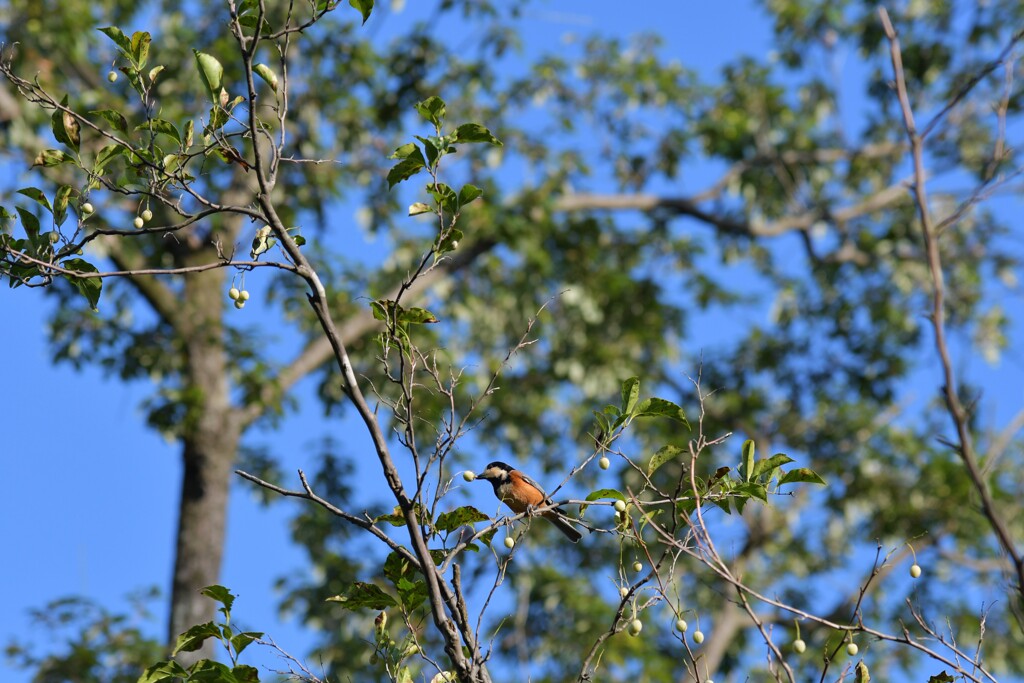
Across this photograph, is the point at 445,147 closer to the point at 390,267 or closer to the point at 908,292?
the point at 390,267

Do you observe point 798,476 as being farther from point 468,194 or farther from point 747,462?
point 468,194

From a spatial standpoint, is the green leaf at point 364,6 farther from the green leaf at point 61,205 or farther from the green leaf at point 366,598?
the green leaf at point 366,598

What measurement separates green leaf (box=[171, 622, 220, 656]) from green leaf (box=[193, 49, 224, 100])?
1.02 metres

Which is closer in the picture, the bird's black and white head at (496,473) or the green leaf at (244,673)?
the green leaf at (244,673)

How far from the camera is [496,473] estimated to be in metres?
3.71

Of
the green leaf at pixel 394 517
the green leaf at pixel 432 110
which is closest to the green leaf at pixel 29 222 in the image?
the green leaf at pixel 394 517

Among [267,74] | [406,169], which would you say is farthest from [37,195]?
[406,169]

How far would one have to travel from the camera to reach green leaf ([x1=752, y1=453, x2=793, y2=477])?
2.40 metres

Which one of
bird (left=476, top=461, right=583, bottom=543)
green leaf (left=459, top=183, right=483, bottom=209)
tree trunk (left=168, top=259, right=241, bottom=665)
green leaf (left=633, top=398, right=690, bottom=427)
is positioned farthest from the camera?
tree trunk (left=168, top=259, right=241, bottom=665)

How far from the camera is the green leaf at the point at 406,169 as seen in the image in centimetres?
252

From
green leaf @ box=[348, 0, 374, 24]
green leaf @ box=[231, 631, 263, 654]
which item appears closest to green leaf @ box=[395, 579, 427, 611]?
green leaf @ box=[231, 631, 263, 654]

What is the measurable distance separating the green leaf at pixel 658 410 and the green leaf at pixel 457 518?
15.4 inches

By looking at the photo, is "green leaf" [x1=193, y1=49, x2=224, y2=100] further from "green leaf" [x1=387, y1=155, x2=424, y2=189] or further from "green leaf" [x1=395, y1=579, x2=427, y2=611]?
"green leaf" [x1=395, y1=579, x2=427, y2=611]

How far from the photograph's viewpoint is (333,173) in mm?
10281
